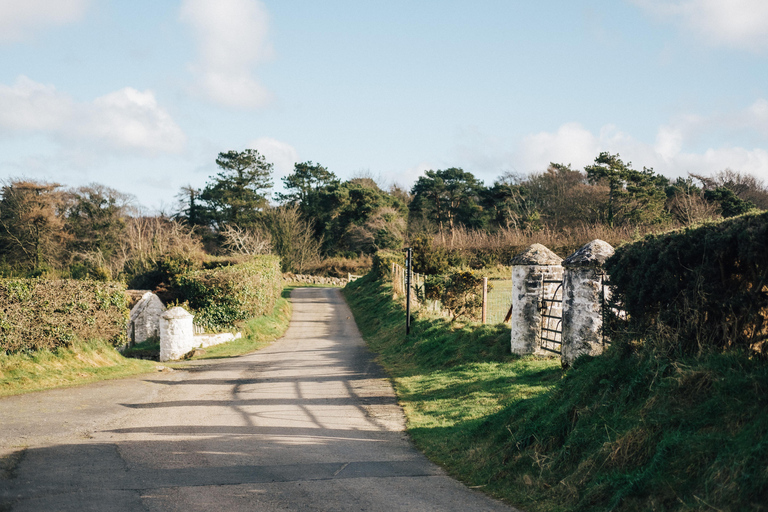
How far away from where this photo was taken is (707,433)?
4512mm

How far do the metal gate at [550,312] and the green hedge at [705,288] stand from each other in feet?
18.2

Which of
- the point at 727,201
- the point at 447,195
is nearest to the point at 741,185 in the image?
the point at 727,201

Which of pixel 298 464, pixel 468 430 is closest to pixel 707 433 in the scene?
pixel 468 430

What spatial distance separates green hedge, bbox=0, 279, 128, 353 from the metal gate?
11.6 meters

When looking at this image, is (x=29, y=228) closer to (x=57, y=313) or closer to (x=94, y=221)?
(x=94, y=221)

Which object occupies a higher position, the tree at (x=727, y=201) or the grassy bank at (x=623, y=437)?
the tree at (x=727, y=201)

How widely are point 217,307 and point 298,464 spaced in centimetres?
1501

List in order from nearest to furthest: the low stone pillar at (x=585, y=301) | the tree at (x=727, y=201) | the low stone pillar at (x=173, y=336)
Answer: the low stone pillar at (x=585, y=301) → the low stone pillar at (x=173, y=336) → the tree at (x=727, y=201)

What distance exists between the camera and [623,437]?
5.16 meters

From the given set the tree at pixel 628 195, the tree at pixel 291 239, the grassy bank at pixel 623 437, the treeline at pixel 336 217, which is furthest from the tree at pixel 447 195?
the grassy bank at pixel 623 437

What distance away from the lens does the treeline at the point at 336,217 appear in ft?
127

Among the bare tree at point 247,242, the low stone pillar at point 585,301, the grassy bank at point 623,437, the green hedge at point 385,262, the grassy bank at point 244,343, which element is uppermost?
the bare tree at point 247,242

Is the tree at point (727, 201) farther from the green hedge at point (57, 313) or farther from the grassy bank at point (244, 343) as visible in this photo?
the green hedge at point (57, 313)

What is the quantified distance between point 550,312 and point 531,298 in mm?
500
